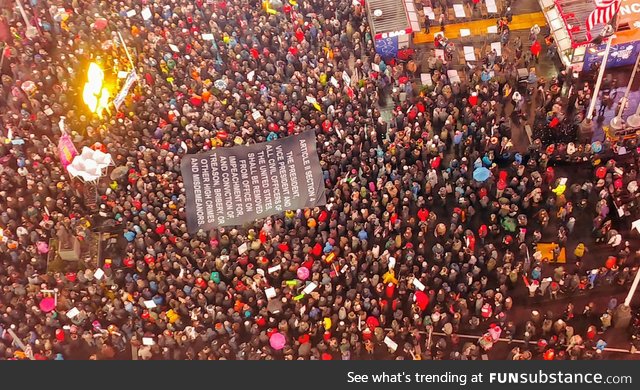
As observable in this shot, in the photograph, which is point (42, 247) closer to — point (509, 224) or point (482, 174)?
point (482, 174)

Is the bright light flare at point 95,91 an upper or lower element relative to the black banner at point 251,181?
upper

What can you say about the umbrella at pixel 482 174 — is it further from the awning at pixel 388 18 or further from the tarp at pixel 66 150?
the tarp at pixel 66 150

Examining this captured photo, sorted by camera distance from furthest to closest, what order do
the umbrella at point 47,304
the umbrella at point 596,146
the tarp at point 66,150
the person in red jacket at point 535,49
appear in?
the person in red jacket at point 535,49 → the tarp at point 66,150 → the umbrella at point 596,146 → the umbrella at point 47,304

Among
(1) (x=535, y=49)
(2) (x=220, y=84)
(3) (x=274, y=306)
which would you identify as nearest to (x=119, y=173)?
(2) (x=220, y=84)

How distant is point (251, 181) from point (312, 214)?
332cm

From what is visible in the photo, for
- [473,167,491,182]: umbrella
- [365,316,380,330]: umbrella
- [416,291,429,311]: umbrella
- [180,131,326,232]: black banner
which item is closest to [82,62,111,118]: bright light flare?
[180,131,326,232]: black banner

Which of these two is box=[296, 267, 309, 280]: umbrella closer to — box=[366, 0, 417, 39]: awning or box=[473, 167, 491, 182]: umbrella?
box=[473, 167, 491, 182]: umbrella

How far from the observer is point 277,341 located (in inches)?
960

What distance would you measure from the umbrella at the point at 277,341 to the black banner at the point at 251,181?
16.7 feet

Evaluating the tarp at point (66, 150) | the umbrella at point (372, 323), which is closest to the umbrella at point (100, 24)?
the tarp at point (66, 150)

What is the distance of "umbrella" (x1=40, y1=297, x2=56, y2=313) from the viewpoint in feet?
83.6

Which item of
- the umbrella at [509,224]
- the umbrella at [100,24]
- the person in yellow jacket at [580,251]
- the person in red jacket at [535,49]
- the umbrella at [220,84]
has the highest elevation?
the umbrella at [100,24]

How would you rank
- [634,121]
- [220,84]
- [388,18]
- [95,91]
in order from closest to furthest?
[634,121] → [95,91] → [220,84] → [388,18]

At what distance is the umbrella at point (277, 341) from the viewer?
2434 cm
